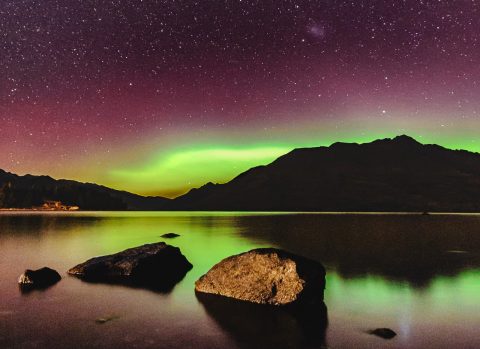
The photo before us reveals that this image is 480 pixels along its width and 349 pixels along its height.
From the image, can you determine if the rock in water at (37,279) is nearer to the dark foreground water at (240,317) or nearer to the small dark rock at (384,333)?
the dark foreground water at (240,317)

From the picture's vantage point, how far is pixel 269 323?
1222 cm

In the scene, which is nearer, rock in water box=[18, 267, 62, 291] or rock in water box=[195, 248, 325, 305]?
rock in water box=[195, 248, 325, 305]

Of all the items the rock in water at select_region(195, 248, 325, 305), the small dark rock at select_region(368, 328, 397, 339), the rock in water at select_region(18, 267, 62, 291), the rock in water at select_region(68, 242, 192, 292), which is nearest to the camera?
the small dark rock at select_region(368, 328, 397, 339)

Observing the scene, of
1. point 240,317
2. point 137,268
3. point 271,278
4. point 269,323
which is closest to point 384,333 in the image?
→ point 269,323

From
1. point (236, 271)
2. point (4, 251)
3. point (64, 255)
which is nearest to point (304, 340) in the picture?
point (236, 271)

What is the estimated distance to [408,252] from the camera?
34.0 m

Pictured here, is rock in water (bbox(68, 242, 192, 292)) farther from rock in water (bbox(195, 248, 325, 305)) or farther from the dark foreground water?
rock in water (bbox(195, 248, 325, 305))

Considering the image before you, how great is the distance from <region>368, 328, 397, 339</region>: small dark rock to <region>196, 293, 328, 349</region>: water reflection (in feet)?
4.93

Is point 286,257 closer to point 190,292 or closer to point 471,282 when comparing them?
point 190,292

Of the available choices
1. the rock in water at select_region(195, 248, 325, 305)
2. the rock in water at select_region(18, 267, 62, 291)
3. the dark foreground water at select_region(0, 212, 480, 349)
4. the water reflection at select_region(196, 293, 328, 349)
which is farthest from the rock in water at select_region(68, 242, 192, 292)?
the water reflection at select_region(196, 293, 328, 349)

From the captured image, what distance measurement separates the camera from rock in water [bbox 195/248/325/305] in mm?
14477

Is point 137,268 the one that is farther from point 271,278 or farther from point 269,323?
point 269,323

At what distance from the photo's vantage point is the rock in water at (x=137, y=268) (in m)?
20.1

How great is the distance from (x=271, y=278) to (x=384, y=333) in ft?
15.6
